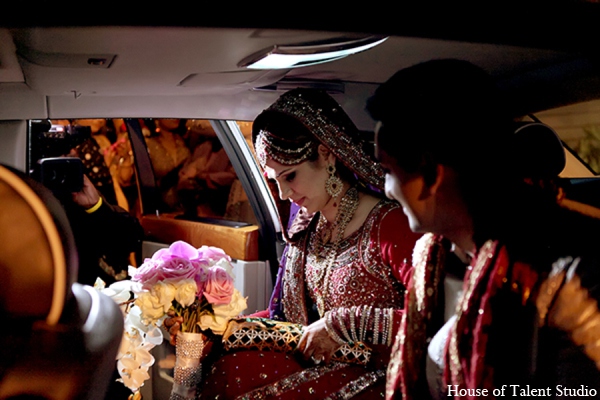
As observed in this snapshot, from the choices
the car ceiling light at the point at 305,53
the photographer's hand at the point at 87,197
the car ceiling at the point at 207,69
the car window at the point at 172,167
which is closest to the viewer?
the car ceiling at the point at 207,69

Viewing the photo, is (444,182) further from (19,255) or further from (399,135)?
(19,255)

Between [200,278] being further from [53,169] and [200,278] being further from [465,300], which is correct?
[465,300]

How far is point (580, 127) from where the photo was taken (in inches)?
54.7

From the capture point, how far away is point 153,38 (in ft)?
3.61

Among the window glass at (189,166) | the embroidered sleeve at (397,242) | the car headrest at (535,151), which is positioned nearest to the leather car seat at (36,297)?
the car headrest at (535,151)

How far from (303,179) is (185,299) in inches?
19.0

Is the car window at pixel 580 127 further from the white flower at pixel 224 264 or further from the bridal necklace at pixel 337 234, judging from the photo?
the white flower at pixel 224 264

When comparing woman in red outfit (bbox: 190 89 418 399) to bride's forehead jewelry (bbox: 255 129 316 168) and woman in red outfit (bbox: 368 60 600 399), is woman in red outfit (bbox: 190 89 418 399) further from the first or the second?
woman in red outfit (bbox: 368 60 600 399)

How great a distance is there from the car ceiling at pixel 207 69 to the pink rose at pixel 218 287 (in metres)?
0.54

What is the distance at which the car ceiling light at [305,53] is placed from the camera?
113 cm

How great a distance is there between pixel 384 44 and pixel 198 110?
99 centimetres

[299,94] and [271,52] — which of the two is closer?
[271,52]

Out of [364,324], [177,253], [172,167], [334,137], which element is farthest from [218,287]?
[172,167]

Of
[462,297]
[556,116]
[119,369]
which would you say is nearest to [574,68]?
[556,116]
